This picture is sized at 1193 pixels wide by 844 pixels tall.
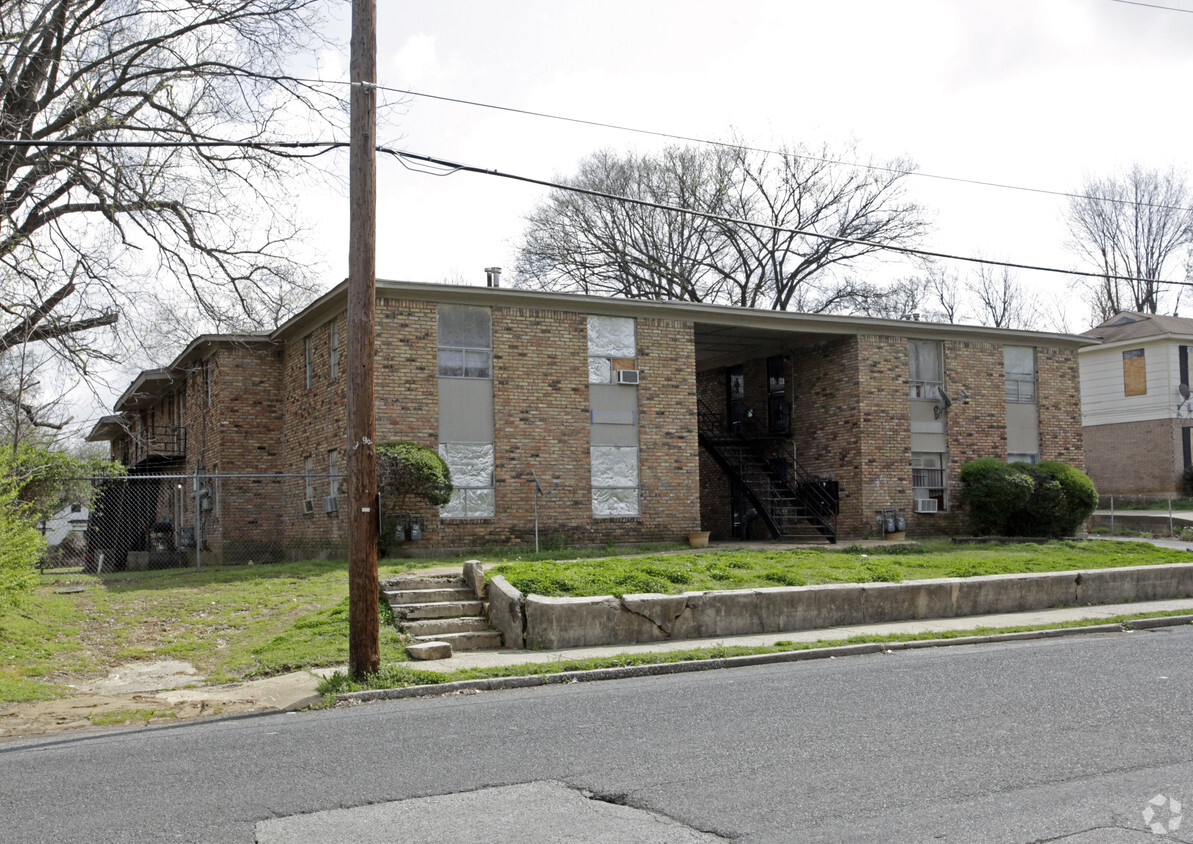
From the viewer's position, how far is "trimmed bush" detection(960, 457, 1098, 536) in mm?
25078

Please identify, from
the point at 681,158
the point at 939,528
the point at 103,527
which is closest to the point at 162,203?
the point at 103,527

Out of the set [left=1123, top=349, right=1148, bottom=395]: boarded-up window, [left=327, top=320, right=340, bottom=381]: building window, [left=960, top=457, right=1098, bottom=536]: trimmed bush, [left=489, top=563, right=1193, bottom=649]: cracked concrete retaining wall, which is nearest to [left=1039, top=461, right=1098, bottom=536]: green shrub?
[left=960, top=457, right=1098, bottom=536]: trimmed bush

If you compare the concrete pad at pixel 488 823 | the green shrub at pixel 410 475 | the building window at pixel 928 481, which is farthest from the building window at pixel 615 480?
the concrete pad at pixel 488 823

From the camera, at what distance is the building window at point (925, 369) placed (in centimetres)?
2664

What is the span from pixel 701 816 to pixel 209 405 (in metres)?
24.4

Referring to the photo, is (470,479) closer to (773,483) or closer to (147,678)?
(773,483)

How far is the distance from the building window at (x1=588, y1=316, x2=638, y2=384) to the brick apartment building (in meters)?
0.04

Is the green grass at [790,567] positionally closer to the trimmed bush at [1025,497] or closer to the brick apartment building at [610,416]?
the trimmed bush at [1025,497]

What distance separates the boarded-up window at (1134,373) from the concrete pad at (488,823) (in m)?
37.4

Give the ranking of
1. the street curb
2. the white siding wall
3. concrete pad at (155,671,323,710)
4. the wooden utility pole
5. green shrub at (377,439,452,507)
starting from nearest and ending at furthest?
concrete pad at (155,671,323,710)
the street curb
the wooden utility pole
green shrub at (377,439,452,507)
the white siding wall

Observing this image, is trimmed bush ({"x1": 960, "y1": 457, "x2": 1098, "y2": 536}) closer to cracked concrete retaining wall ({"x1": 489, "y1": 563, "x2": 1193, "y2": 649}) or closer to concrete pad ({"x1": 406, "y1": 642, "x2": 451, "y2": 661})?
cracked concrete retaining wall ({"x1": 489, "y1": 563, "x2": 1193, "y2": 649})

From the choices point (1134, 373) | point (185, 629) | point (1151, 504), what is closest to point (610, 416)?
point (185, 629)

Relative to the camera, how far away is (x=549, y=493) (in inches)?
875

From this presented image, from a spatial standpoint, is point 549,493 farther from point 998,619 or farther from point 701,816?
Result: point 701,816
